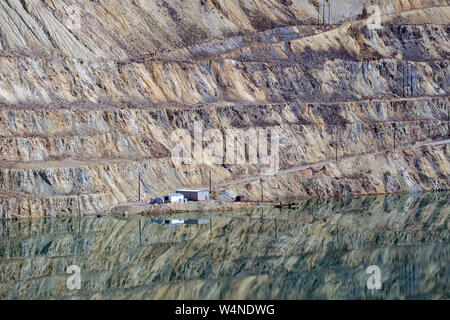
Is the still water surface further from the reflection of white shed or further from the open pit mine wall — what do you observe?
the open pit mine wall

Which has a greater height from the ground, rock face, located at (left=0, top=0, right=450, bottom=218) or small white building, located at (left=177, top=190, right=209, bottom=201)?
rock face, located at (left=0, top=0, right=450, bottom=218)

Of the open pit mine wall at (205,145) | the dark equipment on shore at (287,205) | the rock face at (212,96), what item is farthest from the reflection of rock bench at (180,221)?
the dark equipment on shore at (287,205)

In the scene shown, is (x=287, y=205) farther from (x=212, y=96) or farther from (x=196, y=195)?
(x=212, y=96)

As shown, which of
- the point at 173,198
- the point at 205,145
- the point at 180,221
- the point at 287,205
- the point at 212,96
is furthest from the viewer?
the point at 212,96

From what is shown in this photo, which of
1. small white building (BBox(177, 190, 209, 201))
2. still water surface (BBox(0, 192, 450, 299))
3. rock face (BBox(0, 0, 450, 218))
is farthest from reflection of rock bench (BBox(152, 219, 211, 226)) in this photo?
small white building (BBox(177, 190, 209, 201))

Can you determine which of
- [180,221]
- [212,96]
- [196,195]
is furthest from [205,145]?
[180,221]
